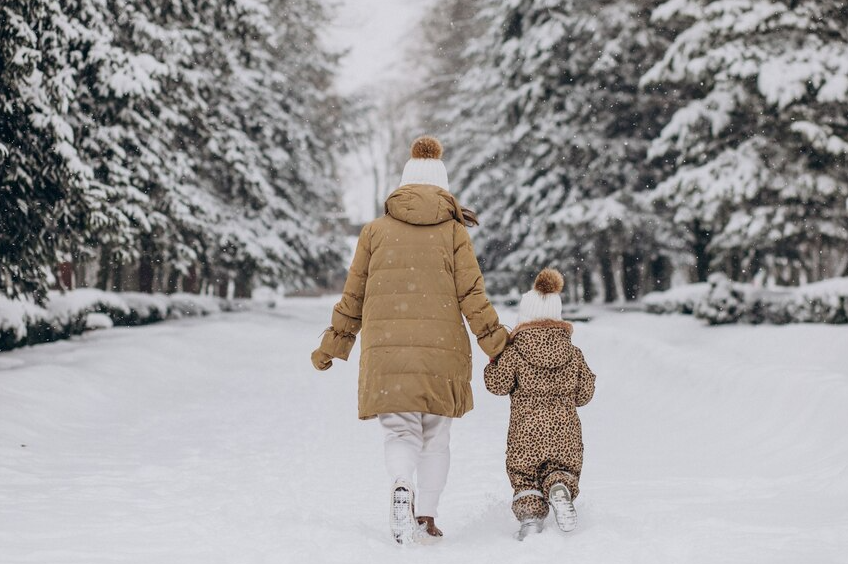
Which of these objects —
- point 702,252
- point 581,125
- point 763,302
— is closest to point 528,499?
point 763,302

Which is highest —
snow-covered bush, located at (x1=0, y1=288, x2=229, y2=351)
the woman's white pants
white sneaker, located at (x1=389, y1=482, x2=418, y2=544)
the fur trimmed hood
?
the fur trimmed hood

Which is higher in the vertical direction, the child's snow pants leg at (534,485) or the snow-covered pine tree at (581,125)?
the snow-covered pine tree at (581,125)

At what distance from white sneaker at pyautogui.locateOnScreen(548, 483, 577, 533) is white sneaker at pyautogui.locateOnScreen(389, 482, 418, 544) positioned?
28.1 inches

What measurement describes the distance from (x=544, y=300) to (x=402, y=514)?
139cm

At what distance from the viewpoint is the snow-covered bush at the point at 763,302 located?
13.3 metres

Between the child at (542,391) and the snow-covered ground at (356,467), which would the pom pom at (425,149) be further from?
the snow-covered ground at (356,467)

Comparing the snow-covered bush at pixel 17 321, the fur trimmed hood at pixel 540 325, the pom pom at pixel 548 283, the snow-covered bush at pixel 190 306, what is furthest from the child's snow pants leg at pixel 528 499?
the snow-covered bush at pixel 190 306

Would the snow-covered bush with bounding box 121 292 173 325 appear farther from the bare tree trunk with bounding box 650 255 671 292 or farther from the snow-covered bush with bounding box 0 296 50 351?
the bare tree trunk with bounding box 650 255 671 292

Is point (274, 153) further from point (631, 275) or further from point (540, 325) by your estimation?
point (540, 325)

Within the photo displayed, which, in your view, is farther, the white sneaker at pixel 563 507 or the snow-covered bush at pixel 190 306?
the snow-covered bush at pixel 190 306

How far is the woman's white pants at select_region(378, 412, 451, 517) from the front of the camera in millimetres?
4324

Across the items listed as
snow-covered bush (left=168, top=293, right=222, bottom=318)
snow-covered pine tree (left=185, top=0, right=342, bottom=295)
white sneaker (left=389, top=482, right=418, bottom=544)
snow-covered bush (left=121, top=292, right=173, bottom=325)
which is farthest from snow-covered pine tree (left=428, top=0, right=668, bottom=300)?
white sneaker (left=389, top=482, right=418, bottom=544)

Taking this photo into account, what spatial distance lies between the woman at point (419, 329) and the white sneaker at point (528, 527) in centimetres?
42

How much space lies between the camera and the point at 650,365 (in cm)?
1144
